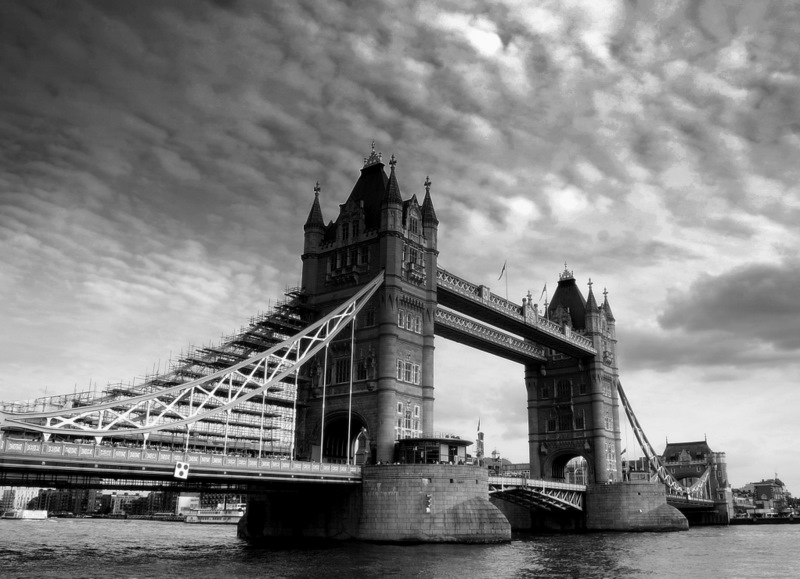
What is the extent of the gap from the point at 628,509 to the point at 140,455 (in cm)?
7377

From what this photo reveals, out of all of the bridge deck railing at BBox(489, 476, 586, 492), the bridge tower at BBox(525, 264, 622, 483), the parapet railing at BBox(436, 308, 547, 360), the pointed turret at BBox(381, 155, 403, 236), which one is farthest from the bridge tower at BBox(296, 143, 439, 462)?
the bridge tower at BBox(525, 264, 622, 483)

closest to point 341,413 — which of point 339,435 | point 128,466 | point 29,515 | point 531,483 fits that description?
point 339,435

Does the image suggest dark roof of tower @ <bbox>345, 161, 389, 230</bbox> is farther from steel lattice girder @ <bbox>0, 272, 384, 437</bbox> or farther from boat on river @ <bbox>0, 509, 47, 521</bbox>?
boat on river @ <bbox>0, 509, 47, 521</bbox>

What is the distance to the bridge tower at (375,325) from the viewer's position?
249 feet

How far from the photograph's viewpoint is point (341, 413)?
78562 mm

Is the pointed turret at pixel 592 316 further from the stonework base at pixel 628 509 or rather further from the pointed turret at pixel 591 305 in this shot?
the stonework base at pixel 628 509

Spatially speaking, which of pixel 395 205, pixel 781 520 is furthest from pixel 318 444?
pixel 781 520

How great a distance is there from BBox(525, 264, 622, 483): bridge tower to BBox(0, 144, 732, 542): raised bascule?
10703mm

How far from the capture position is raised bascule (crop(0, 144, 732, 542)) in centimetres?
5581

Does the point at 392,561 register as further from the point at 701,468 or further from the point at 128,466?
the point at 701,468

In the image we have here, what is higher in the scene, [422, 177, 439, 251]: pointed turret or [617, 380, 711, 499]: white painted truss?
[422, 177, 439, 251]: pointed turret

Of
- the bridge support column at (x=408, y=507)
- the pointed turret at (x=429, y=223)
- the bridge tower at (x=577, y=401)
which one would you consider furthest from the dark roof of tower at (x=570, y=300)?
the bridge support column at (x=408, y=507)

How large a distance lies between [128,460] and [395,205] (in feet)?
127

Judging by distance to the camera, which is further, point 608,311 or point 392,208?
point 608,311
